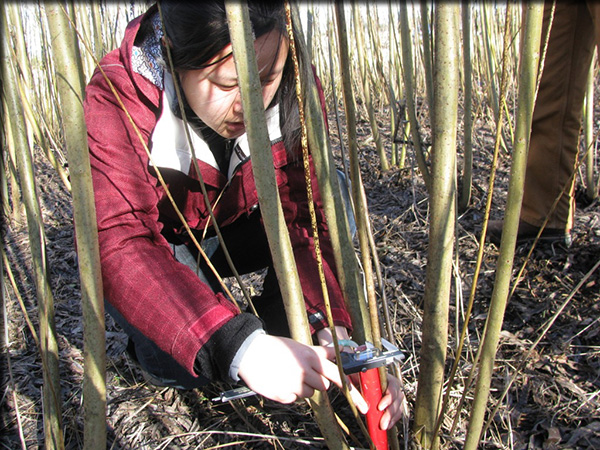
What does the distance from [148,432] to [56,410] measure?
0.40m

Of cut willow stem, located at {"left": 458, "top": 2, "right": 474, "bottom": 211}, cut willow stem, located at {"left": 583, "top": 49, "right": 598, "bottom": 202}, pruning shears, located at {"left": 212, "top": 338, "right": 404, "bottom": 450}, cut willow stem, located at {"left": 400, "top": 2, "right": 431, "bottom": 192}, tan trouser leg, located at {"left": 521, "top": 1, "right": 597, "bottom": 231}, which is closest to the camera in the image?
pruning shears, located at {"left": 212, "top": 338, "right": 404, "bottom": 450}

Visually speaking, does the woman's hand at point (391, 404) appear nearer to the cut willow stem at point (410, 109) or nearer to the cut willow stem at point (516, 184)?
the cut willow stem at point (516, 184)

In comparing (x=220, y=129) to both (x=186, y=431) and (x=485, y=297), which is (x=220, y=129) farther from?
(x=485, y=297)

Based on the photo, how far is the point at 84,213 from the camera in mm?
477

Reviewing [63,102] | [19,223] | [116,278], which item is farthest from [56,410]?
[19,223]

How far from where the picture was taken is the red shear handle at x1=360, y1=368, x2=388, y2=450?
0.65 metres

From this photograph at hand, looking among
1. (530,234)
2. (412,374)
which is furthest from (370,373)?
(530,234)

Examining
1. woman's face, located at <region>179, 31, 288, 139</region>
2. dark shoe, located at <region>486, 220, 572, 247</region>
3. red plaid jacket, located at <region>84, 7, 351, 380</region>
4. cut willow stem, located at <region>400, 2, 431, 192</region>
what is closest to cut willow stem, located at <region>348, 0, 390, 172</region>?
dark shoe, located at <region>486, 220, 572, 247</region>

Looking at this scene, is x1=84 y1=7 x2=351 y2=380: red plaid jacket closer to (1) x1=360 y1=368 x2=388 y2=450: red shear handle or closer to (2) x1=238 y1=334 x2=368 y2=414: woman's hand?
(2) x1=238 y1=334 x2=368 y2=414: woman's hand

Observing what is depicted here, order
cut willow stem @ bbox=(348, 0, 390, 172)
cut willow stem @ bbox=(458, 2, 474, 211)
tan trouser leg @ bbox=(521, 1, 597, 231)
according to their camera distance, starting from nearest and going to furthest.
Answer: cut willow stem @ bbox=(458, 2, 474, 211)
tan trouser leg @ bbox=(521, 1, 597, 231)
cut willow stem @ bbox=(348, 0, 390, 172)

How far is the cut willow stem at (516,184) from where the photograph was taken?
1.56 ft

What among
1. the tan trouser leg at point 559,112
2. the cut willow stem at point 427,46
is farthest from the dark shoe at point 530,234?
the cut willow stem at point 427,46

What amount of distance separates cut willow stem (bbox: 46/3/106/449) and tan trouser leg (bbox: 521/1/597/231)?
1196 millimetres

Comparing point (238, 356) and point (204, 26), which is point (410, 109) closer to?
point (204, 26)
